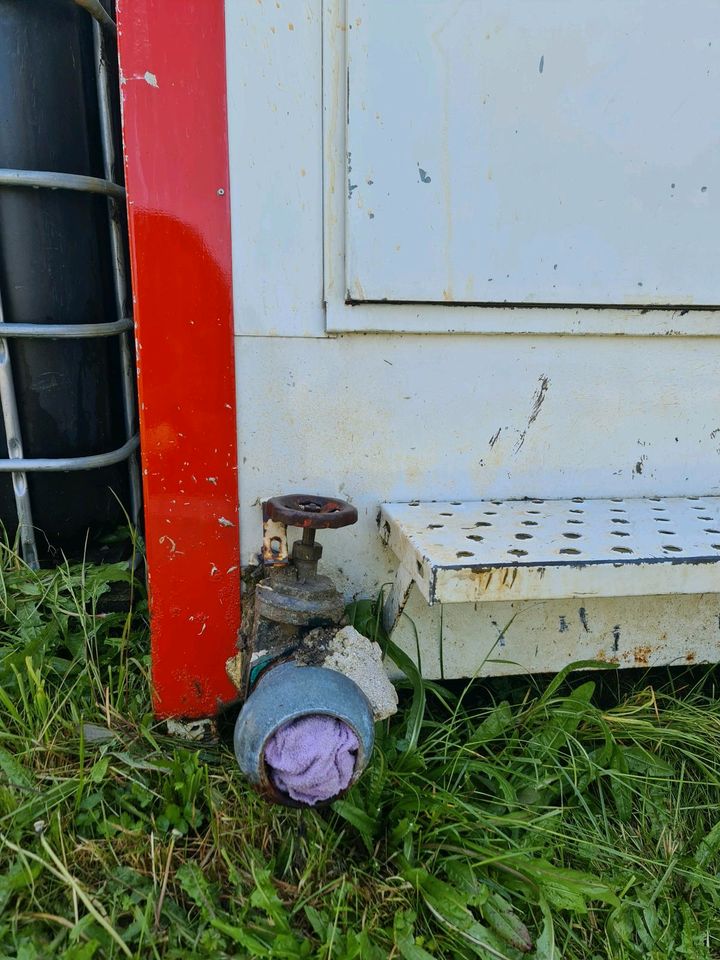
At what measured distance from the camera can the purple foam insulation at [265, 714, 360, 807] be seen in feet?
3.24

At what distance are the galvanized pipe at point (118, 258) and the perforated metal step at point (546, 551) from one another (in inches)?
27.3

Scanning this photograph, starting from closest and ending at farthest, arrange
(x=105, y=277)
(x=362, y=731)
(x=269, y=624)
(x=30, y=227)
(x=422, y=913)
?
1. (x=362, y=731)
2. (x=422, y=913)
3. (x=269, y=624)
4. (x=30, y=227)
5. (x=105, y=277)

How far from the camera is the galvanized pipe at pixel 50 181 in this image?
141 cm

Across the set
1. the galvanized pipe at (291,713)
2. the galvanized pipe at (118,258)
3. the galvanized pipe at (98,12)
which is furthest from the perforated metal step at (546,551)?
the galvanized pipe at (98,12)

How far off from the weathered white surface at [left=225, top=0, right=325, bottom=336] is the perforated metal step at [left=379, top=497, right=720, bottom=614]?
1.46ft

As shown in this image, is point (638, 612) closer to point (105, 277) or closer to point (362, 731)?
point (362, 731)

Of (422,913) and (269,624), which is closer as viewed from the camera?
(422,913)

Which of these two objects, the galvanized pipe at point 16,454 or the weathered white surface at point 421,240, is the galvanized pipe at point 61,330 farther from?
the weathered white surface at point 421,240

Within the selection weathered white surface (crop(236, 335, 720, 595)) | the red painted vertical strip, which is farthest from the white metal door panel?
the red painted vertical strip

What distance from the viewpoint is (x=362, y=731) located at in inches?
39.9

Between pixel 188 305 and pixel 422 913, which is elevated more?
pixel 188 305

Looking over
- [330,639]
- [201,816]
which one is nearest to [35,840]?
[201,816]

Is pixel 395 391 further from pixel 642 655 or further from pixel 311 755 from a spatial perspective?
pixel 642 655

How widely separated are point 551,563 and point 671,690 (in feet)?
2.42
